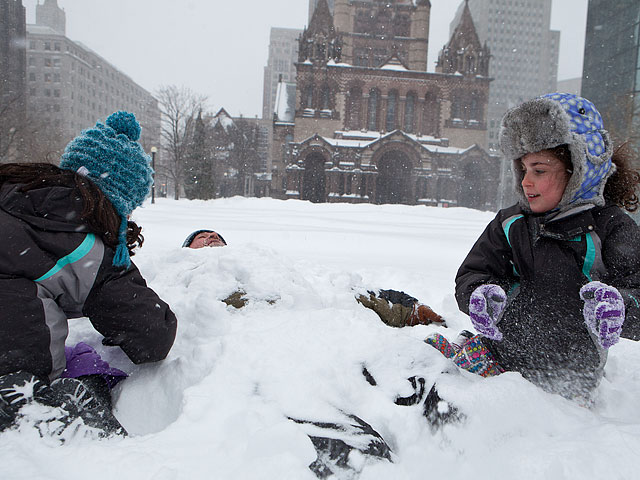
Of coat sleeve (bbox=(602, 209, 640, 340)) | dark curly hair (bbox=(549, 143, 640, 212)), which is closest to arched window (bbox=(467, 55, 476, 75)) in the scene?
dark curly hair (bbox=(549, 143, 640, 212))

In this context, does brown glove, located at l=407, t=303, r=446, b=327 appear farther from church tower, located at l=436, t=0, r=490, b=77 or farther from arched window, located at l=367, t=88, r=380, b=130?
church tower, located at l=436, t=0, r=490, b=77

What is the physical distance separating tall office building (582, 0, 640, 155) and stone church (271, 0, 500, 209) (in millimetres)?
10590

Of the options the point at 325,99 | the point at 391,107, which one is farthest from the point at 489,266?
the point at 391,107

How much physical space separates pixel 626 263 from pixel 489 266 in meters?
0.66

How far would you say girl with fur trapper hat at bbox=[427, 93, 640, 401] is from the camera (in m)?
2.25

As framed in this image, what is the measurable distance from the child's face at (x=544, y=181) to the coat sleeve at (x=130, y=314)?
200 cm

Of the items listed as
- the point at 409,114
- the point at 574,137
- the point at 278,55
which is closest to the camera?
the point at 574,137

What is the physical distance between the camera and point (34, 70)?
251 feet

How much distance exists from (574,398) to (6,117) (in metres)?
30.3

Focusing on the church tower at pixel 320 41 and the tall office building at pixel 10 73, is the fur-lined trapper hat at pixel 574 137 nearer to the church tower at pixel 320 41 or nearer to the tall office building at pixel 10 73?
the tall office building at pixel 10 73

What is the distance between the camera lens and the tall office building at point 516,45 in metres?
115

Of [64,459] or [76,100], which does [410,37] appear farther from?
[76,100]

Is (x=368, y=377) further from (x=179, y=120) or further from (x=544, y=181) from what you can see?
(x=179, y=120)

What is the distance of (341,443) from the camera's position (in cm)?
161
